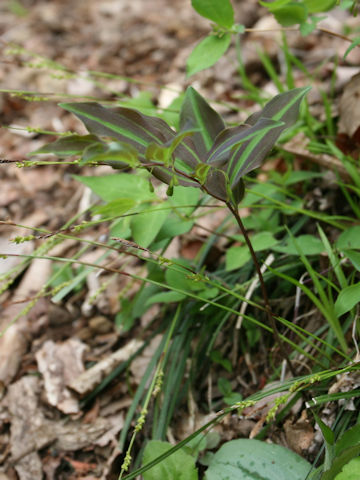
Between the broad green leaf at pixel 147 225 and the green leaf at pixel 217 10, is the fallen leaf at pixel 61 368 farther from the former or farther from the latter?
the green leaf at pixel 217 10

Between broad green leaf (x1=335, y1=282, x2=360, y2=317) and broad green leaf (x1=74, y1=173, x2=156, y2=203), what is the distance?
1.85ft

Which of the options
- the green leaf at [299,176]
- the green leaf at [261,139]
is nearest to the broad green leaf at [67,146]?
the green leaf at [261,139]

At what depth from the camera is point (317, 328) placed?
1.33 metres

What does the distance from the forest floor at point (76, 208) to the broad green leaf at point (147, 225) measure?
31cm

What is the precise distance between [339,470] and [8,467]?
98cm

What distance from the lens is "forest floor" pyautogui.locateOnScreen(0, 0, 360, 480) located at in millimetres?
1400

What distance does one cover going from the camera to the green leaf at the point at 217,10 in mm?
1179

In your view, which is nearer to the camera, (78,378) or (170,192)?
(170,192)

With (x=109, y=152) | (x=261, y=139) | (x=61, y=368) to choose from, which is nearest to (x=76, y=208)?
(x=61, y=368)

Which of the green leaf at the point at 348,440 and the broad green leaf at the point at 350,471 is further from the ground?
the broad green leaf at the point at 350,471

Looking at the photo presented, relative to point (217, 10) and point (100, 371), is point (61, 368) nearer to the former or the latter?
point (100, 371)

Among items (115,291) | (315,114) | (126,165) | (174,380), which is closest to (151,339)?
(174,380)

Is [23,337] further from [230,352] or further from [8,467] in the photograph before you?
[230,352]

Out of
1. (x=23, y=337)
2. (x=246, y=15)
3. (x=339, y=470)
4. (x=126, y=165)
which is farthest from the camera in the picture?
(x=246, y=15)
